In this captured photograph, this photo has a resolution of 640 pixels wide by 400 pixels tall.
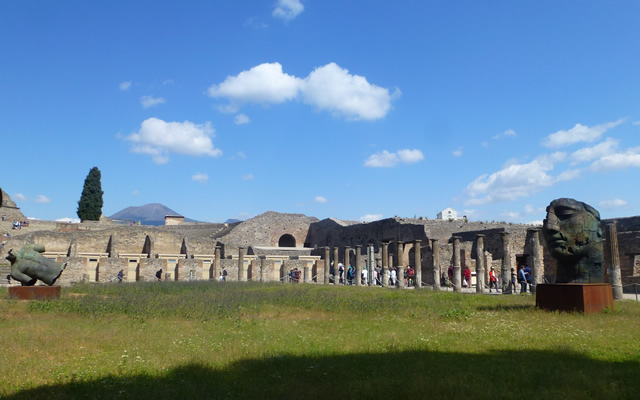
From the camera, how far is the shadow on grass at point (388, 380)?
16.5 feet

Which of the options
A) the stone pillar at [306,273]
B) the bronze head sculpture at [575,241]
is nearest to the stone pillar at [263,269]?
the stone pillar at [306,273]

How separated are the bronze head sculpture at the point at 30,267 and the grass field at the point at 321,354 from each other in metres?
3.71

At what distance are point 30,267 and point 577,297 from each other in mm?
14455

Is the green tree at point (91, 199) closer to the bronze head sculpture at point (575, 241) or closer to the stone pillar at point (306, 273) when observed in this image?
the stone pillar at point (306, 273)

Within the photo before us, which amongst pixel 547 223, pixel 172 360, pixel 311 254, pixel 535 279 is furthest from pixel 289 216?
pixel 172 360

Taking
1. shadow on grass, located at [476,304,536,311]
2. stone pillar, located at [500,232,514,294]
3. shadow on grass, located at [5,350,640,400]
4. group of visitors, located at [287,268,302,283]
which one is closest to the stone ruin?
stone pillar, located at [500,232,514,294]

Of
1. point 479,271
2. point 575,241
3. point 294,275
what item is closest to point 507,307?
point 575,241

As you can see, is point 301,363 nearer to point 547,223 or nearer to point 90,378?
point 90,378

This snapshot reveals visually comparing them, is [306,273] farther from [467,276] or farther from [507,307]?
[507,307]

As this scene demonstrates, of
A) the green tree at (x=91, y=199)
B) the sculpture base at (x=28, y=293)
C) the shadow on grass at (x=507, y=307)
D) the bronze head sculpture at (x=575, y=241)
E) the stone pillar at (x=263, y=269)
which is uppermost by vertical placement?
the green tree at (x=91, y=199)

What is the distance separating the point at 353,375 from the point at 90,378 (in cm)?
293

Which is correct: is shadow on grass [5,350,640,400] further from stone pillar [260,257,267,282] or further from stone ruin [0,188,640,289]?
stone pillar [260,257,267,282]

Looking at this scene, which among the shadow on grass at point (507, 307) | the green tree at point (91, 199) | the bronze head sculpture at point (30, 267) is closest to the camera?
the shadow on grass at point (507, 307)

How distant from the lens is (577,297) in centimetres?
1000
